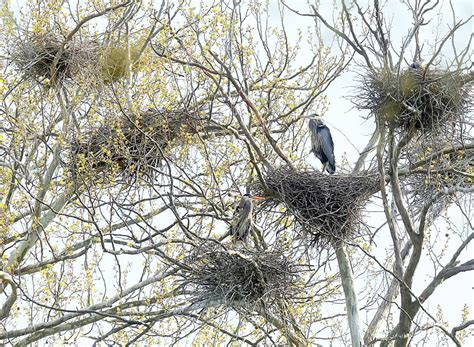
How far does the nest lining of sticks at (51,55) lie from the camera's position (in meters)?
9.29

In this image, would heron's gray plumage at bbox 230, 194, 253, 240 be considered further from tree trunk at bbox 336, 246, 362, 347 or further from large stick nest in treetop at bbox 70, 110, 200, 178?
large stick nest in treetop at bbox 70, 110, 200, 178

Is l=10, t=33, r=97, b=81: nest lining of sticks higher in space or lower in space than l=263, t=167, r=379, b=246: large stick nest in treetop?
higher

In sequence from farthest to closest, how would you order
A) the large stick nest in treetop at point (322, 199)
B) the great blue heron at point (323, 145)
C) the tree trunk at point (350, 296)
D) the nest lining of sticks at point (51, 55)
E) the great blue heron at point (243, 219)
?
the great blue heron at point (323, 145), the nest lining of sticks at point (51, 55), the great blue heron at point (243, 219), the tree trunk at point (350, 296), the large stick nest in treetop at point (322, 199)

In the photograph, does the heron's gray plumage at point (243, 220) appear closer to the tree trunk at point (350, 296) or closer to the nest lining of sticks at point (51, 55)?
the tree trunk at point (350, 296)

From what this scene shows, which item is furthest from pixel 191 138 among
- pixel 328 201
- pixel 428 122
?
pixel 428 122

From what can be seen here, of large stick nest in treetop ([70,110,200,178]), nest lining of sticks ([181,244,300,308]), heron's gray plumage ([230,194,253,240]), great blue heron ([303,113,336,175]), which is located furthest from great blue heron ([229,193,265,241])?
great blue heron ([303,113,336,175])

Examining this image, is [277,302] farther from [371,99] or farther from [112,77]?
[112,77]

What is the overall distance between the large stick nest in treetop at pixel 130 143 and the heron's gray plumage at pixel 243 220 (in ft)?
3.41

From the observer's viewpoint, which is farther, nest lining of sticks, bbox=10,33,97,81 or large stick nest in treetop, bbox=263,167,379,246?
nest lining of sticks, bbox=10,33,97,81

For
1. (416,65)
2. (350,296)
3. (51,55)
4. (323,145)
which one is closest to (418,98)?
(416,65)

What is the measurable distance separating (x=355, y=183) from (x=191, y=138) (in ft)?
6.37

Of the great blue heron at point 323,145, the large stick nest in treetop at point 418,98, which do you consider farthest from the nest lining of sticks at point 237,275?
the great blue heron at point 323,145

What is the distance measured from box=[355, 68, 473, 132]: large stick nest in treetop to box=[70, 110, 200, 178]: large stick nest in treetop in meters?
2.00

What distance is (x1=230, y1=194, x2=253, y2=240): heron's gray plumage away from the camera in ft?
25.7
